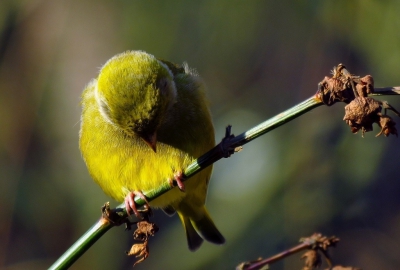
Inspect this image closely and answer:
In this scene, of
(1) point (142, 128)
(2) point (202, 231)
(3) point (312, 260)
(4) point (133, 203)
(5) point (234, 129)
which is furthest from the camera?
(5) point (234, 129)

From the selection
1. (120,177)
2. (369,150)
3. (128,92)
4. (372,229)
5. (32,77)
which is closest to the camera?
(128,92)

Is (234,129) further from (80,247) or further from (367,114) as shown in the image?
(367,114)

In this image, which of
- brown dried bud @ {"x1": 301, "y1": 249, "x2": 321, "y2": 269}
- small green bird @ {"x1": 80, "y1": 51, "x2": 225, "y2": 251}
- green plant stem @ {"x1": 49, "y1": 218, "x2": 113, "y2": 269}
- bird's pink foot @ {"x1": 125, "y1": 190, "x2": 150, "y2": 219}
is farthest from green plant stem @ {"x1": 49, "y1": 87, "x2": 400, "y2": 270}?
small green bird @ {"x1": 80, "y1": 51, "x2": 225, "y2": 251}

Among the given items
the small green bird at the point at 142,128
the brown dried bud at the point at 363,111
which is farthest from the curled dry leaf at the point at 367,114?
the small green bird at the point at 142,128

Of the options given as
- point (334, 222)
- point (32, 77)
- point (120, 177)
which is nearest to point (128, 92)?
point (120, 177)

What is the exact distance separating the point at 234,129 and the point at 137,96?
2.25 metres

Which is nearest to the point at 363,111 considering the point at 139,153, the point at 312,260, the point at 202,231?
the point at 312,260

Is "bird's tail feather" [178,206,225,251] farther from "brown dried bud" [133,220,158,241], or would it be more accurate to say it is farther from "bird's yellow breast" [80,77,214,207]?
"brown dried bud" [133,220,158,241]

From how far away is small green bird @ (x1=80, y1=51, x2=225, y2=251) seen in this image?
124 inches

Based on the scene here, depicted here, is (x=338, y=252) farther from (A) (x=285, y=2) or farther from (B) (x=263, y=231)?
(A) (x=285, y=2)

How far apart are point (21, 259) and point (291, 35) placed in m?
3.33

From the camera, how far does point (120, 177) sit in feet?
11.2

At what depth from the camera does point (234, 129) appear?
528 centimetres

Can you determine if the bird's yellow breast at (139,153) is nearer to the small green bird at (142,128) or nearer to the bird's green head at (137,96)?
the small green bird at (142,128)
